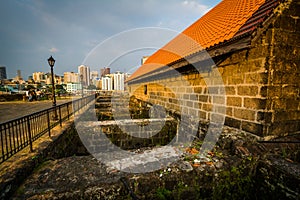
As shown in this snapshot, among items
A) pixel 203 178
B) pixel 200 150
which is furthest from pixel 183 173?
pixel 200 150

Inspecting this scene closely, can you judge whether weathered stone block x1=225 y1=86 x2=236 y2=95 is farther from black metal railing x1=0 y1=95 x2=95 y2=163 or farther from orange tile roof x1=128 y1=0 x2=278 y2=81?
black metal railing x1=0 y1=95 x2=95 y2=163

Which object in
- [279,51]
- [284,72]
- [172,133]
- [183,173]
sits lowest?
[172,133]

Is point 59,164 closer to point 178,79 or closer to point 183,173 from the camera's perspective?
point 183,173

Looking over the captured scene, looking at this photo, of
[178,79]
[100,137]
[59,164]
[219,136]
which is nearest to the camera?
[59,164]

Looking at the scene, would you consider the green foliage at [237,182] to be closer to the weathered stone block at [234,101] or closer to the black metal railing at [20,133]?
the weathered stone block at [234,101]

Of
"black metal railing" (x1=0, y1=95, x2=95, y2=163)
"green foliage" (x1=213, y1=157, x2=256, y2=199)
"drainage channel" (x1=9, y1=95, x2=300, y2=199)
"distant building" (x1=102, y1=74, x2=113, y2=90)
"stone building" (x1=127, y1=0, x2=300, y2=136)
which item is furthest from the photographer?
"distant building" (x1=102, y1=74, x2=113, y2=90)

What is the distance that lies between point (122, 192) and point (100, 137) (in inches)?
110

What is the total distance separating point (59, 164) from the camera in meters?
2.32

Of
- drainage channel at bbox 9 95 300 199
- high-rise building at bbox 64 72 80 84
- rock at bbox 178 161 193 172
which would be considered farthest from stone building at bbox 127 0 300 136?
high-rise building at bbox 64 72 80 84

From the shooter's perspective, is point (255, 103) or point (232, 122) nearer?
point (255, 103)

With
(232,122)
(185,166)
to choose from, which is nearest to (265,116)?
(232,122)

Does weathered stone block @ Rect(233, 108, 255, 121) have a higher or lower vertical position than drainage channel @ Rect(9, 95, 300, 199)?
higher

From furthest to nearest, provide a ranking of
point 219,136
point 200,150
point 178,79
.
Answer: point 178,79
point 219,136
point 200,150

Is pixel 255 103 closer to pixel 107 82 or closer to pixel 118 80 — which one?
pixel 118 80
